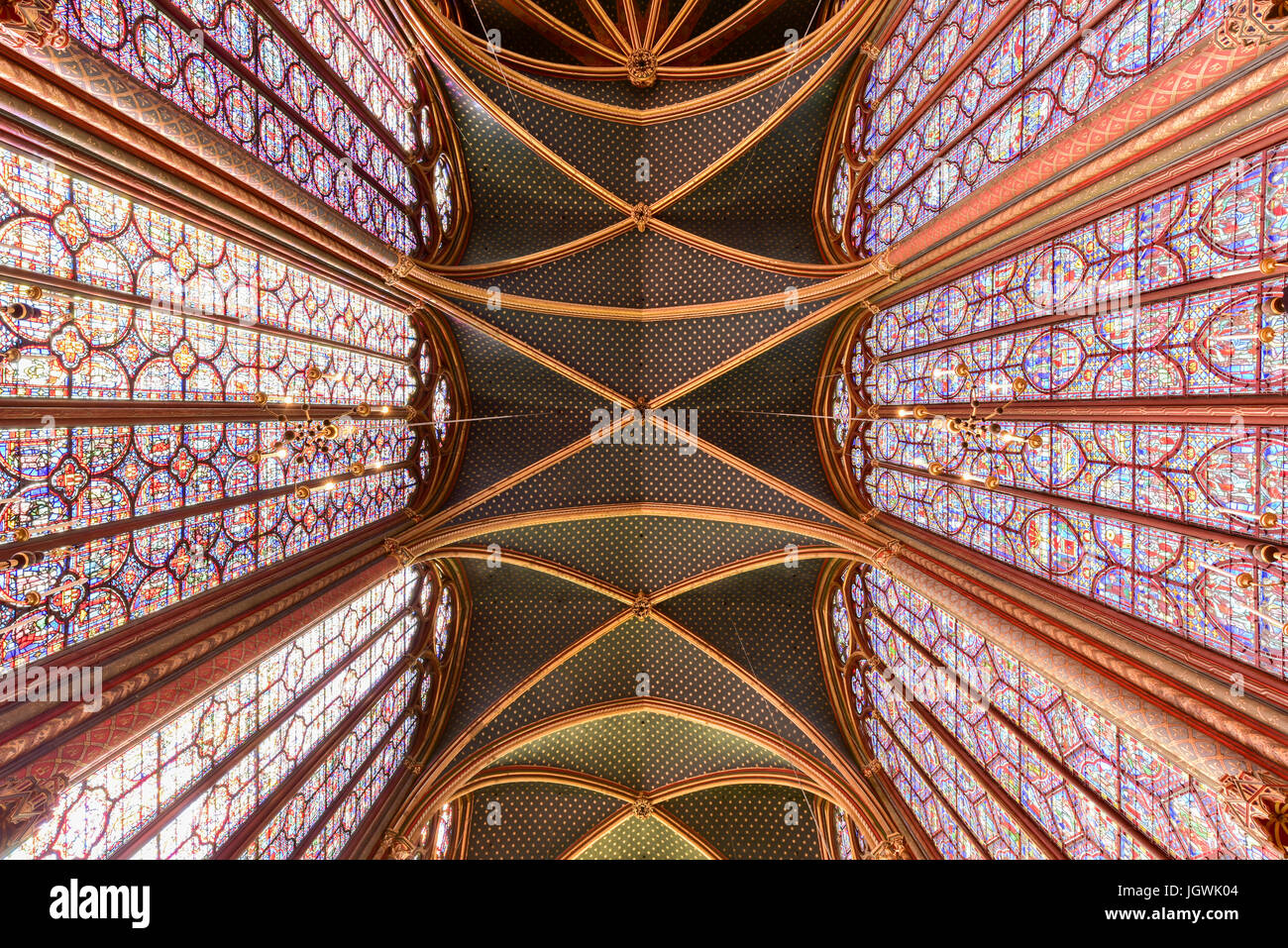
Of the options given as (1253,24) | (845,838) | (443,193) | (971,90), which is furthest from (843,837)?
(443,193)

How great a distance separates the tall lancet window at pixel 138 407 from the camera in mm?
5266

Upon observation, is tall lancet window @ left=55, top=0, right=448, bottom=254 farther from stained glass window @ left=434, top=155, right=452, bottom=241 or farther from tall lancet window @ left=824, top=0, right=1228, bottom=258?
tall lancet window @ left=824, top=0, right=1228, bottom=258

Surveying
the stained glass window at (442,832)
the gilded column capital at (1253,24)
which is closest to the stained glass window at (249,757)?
the stained glass window at (442,832)

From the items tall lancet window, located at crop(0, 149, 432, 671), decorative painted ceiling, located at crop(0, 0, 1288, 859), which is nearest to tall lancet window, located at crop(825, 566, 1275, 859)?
decorative painted ceiling, located at crop(0, 0, 1288, 859)

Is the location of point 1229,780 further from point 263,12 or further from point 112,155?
point 263,12

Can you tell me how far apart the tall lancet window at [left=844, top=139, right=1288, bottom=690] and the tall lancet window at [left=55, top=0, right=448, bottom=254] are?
949 centimetres

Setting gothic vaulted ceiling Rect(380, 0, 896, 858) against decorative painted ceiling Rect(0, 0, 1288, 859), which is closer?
decorative painted ceiling Rect(0, 0, 1288, 859)

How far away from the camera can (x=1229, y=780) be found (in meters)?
4.66

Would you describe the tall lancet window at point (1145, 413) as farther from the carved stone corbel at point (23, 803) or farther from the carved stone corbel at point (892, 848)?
the carved stone corbel at point (23, 803)

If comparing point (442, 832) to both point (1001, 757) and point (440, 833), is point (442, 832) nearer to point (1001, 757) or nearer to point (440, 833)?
point (440, 833)

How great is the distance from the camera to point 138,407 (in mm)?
6121

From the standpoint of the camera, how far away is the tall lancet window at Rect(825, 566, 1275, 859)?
19.7ft

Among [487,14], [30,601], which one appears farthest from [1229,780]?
[487,14]

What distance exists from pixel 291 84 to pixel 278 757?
9204 mm
